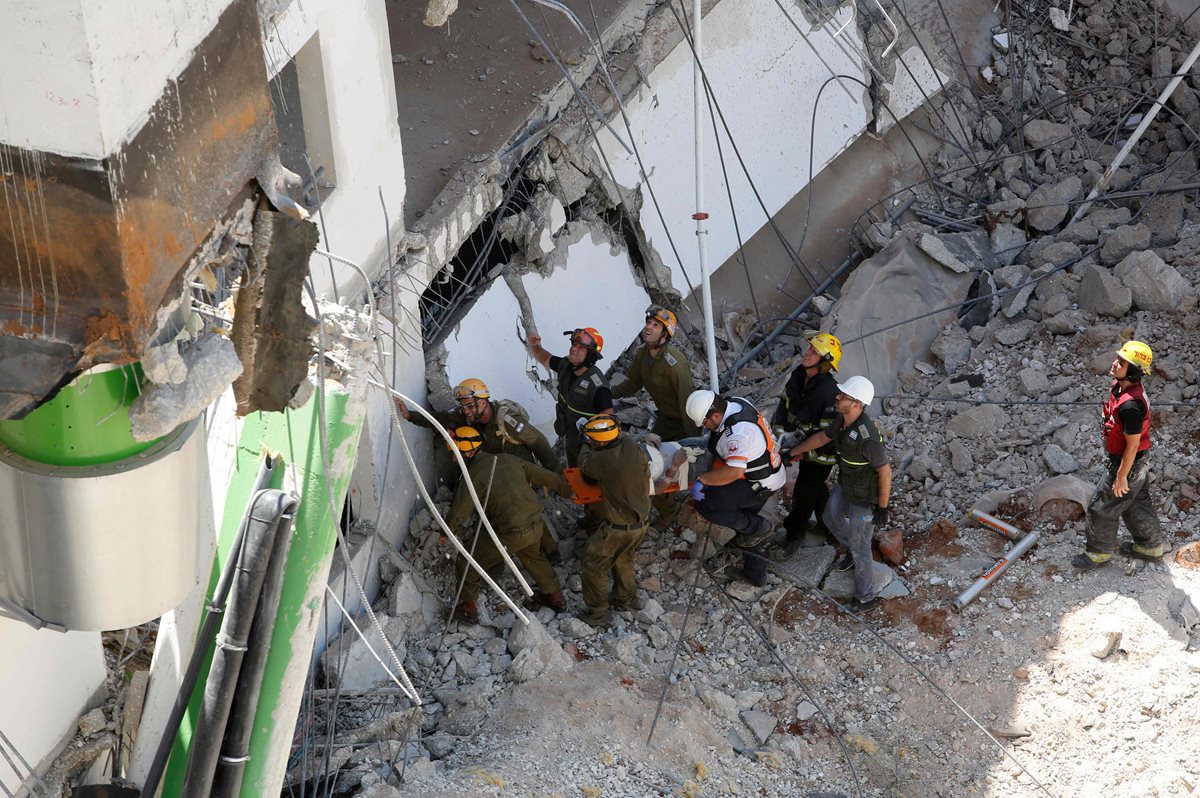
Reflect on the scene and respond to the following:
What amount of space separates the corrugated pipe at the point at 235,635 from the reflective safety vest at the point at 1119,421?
5054 mm

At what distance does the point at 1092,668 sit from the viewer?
7176 mm

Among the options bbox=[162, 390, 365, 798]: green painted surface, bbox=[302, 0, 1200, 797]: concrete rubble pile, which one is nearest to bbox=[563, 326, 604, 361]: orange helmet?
bbox=[302, 0, 1200, 797]: concrete rubble pile

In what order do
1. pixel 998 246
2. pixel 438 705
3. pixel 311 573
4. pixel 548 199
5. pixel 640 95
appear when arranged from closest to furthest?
1. pixel 311 573
2. pixel 438 705
3. pixel 548 199
4. pixel 640 95
5. pixel 998 246

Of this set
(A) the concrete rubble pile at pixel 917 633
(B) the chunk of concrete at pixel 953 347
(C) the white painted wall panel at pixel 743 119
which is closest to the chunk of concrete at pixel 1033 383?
(A) the concrete rubble pile at pixel 917 633

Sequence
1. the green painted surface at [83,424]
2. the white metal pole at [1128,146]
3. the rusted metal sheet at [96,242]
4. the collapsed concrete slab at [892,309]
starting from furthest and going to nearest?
the white metal pole at [1128,146] → the collapsed concrete slab at [892,309] → the green painted surface at [83,424] → the rusted metal sheet at [96,242]

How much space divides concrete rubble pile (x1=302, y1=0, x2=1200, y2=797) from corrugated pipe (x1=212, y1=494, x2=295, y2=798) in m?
1.95

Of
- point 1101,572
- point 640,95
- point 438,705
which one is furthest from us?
point 640,95

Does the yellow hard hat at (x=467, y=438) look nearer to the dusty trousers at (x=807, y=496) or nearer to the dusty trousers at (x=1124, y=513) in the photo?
the dusty trousers at (x=807, y=496)

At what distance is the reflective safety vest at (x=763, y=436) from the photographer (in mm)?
7473

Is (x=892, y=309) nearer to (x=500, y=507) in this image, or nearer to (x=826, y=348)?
(x=826, y=348)

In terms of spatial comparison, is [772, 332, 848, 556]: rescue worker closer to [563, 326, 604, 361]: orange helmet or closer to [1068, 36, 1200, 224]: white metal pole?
[563, 326, 604, 361]: orange helmet

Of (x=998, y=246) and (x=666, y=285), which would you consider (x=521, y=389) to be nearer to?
(x=666, y=285)

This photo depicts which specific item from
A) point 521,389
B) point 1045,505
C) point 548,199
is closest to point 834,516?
point 1045,505

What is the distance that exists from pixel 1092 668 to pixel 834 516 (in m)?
1.70
